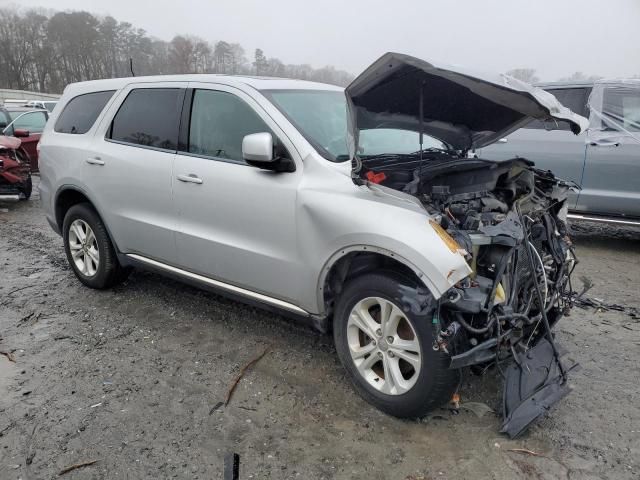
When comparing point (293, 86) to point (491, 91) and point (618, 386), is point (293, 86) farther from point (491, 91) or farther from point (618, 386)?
point (618, 386)

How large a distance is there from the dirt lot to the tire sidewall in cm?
22

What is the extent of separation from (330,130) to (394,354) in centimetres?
152

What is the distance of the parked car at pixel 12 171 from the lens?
26.8ft

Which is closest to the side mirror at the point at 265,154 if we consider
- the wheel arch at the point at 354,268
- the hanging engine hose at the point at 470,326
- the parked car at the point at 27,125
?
the wheel arch at the point at 354,268

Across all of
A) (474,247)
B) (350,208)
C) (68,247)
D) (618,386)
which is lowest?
(618,386)

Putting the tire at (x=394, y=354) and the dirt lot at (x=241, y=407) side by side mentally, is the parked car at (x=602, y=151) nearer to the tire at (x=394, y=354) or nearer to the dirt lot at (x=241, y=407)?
the dirt lot at (x=241, y=407)

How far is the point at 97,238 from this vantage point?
433cm

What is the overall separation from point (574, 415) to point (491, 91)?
1.85 m

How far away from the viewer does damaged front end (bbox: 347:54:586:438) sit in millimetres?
2486

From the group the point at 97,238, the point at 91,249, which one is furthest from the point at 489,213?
the point at 91,249

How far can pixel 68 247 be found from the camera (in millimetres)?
4699

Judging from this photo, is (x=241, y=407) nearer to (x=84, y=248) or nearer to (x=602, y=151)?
(x=84, y=248)

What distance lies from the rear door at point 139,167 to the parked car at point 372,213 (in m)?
0.01

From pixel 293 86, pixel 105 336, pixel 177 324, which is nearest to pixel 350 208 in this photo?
pixel 293 86
